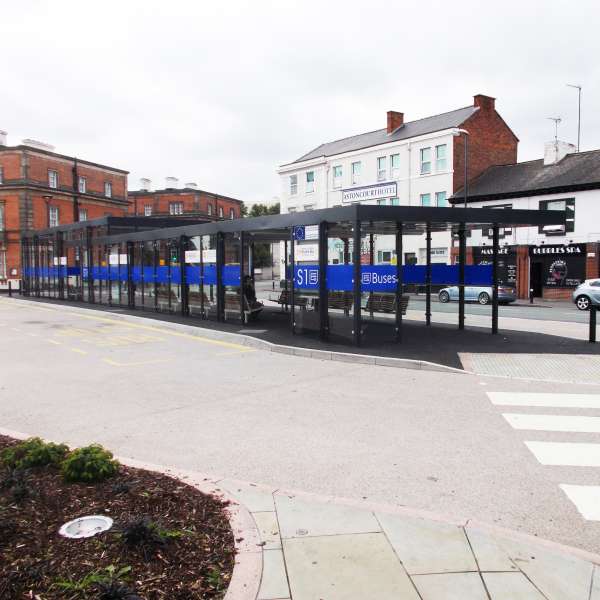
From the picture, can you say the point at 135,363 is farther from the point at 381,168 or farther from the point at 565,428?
the point at 381,168

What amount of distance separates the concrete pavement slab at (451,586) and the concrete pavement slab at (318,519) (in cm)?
66

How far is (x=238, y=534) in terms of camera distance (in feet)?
12.8

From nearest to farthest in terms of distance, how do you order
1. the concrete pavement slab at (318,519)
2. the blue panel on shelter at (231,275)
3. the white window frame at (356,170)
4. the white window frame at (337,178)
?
the concrete pavement slab at (318,519) → the blue panel on shelter at (231,275) → the white window frame at (356,170) → the white window frame at (337,178)

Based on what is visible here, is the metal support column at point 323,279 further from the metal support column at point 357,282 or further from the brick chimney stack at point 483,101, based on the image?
the brick chimney stack at point 483,101

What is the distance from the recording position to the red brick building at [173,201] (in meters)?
75.3

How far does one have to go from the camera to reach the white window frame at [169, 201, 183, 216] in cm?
7569

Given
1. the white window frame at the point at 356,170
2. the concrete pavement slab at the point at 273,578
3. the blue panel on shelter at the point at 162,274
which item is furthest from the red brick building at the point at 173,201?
the concrete pavement slab at the point at 273,578

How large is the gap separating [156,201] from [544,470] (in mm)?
75625

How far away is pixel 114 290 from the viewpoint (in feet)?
85.7

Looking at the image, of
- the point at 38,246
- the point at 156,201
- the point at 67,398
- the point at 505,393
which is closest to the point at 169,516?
the point at 67,398

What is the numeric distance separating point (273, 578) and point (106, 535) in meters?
1.17

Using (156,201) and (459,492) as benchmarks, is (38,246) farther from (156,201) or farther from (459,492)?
(156,201)

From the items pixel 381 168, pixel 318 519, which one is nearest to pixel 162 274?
pixel 318 519

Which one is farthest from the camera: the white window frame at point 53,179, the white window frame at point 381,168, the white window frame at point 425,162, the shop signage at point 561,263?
the white window frame at point 53,179
